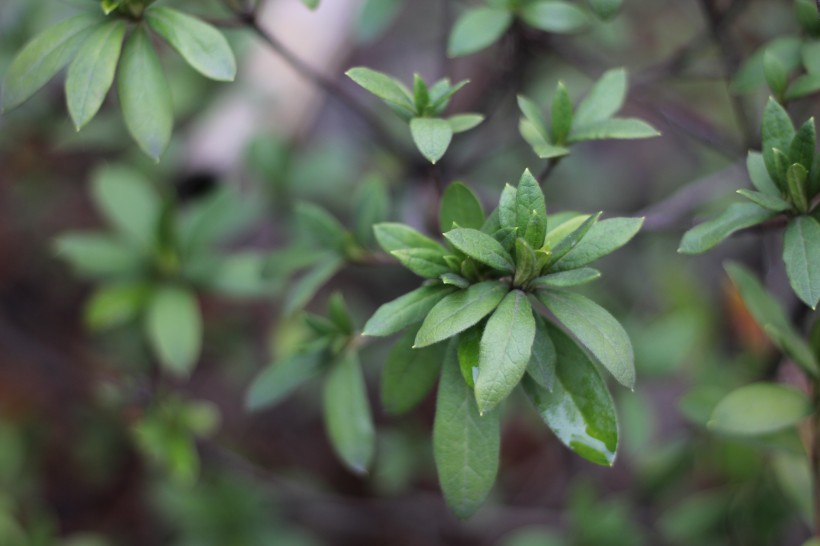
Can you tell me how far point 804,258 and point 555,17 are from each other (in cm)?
58

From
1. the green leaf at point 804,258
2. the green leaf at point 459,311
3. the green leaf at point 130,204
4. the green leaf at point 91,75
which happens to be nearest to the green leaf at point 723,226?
the green leaf at point 804,258

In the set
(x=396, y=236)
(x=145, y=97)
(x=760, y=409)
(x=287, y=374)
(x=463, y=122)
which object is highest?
(x=145, y=97)

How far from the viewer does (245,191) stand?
7.50ft

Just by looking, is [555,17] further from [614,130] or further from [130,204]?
[130,204]

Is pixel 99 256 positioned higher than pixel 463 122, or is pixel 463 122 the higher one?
pixel 463 122

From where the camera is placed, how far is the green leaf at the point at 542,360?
100cm

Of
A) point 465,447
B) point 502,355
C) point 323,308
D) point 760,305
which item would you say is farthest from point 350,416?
point 323,308

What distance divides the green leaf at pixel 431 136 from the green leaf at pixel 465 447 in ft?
0.96

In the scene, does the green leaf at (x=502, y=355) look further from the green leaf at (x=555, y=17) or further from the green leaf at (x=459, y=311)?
the green leaf at (x=555, y=17)

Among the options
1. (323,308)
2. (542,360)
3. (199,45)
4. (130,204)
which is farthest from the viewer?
(323,308)

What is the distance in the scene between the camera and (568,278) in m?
0.98

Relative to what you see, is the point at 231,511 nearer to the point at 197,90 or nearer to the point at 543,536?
the point at 543,536

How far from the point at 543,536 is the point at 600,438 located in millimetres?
882

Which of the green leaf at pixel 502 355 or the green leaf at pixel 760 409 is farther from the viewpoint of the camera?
the green leaf at pixel 760 409
